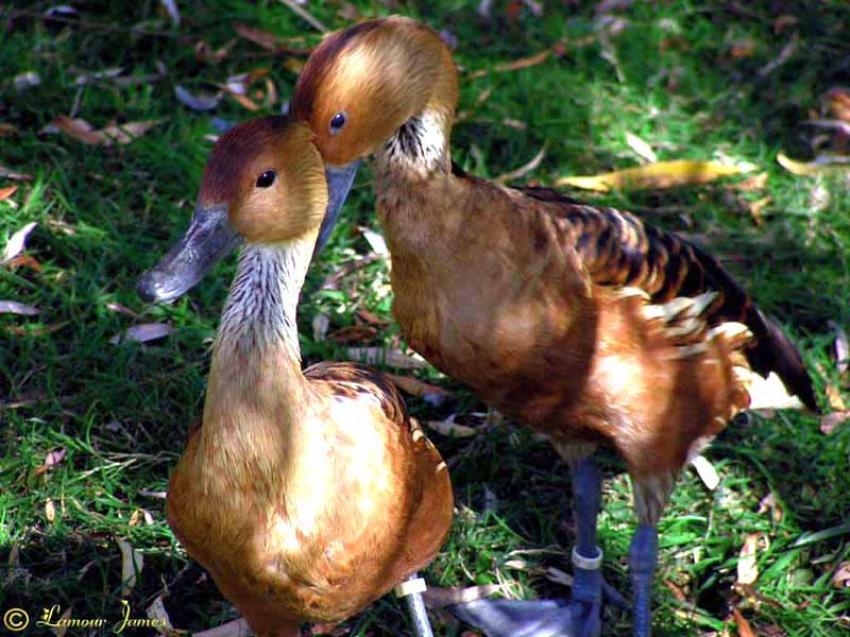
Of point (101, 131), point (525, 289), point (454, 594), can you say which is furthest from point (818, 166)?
point (101, 131)

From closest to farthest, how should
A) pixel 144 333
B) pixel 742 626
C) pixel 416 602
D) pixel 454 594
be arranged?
1. pixel 416 602
2. pixel 742 626
3. pixel 454 594
4. pixel 144 333

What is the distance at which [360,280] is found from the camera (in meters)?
5.51

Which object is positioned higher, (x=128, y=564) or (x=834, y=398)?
(x=834, y=398)

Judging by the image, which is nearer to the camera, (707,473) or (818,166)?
(707,473)

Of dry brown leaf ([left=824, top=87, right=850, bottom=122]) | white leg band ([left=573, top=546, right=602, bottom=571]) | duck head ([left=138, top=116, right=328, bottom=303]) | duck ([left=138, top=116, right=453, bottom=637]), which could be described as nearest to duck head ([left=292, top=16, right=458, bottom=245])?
duck ([left=138, top=116, right=453, bottom=637])

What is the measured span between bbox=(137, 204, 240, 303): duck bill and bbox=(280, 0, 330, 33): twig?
359cm

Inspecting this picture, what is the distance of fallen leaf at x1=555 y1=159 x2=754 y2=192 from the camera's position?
19.7 ft

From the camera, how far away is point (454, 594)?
444cm

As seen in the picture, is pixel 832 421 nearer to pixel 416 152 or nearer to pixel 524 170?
pixel 524 170

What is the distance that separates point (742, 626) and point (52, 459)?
2571mm

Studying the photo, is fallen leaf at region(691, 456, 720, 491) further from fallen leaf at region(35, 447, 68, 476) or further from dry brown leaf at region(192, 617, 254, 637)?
fallen leaf at region(35, 447, 68, 476)

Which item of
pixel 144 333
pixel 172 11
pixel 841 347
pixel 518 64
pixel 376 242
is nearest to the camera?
pixel 144 333

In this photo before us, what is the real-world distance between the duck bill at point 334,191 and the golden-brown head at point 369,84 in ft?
0.17

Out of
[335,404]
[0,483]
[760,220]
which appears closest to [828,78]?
[760,220]
